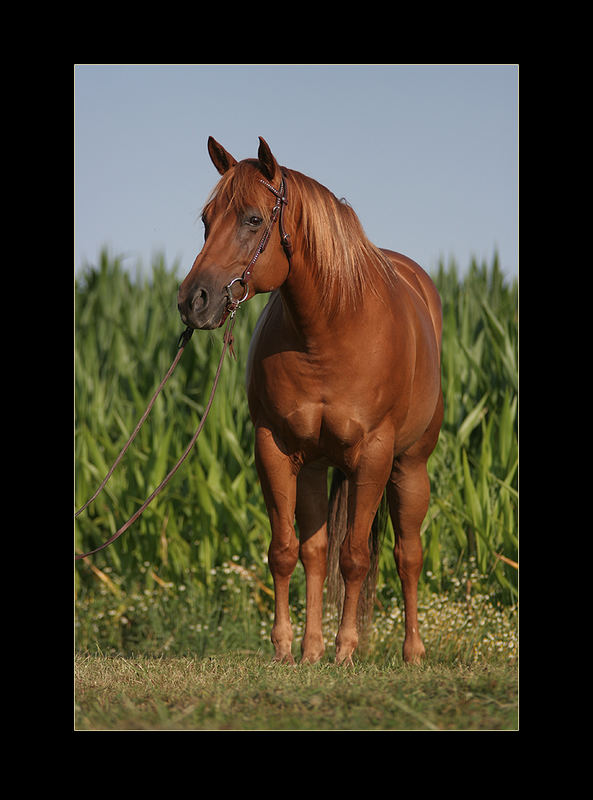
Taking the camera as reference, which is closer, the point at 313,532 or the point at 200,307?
the point at 200,307

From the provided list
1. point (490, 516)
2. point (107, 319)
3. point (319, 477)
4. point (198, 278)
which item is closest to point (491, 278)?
point (490, 516)

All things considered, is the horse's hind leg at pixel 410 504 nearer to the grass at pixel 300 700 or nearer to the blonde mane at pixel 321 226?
the grass at pixel 300 700

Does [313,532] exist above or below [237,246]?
below

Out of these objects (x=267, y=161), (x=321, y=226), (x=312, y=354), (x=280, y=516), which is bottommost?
(x=280, y=516)

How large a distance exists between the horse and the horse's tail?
23 cm

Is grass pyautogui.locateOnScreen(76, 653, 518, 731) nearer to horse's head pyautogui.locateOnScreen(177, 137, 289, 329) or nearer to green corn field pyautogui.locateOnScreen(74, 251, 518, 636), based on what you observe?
horse's head pyautogui.locateOnScreen(177, 137, 289, 329)

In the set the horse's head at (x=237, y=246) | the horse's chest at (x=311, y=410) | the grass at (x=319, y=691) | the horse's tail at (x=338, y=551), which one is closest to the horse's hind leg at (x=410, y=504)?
the horse's tail at (x=338, y=551)

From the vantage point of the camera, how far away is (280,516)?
466 centimetres

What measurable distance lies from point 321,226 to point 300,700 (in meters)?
2.27

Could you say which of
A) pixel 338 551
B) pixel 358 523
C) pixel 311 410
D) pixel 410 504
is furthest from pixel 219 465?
pixel 311 410

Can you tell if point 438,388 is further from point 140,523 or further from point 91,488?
point 91,488

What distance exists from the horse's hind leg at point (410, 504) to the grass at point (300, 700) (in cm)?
86

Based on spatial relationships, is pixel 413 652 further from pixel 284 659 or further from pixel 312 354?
pixel 312 354

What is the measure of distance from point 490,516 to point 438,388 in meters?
2.45
